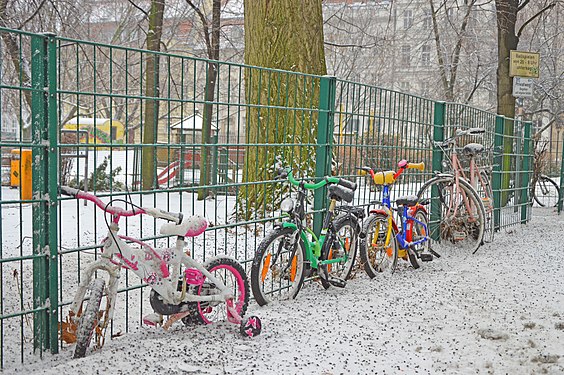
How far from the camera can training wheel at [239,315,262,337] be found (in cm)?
422

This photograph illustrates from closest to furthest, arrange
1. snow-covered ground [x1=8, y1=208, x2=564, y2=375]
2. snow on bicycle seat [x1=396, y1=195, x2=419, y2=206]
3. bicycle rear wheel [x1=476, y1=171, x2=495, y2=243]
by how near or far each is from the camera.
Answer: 1. snow-covered ground [x1=8, y1=208, x2=564, y2=375]
2. snow on bicycle seat [x1=396, y1=195, x2=419, y2=206]
3. bicycle rear wheel [x1=476, y1=171, x2=495, y2=243]

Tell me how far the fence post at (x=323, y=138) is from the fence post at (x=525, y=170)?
230 inches

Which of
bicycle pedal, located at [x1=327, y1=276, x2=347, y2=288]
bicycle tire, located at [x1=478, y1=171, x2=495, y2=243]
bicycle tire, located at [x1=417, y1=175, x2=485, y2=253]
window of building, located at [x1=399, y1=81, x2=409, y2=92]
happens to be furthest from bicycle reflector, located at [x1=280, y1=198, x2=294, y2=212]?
window of building, located at [x1=399, y1=81, x2=409, y2=92]

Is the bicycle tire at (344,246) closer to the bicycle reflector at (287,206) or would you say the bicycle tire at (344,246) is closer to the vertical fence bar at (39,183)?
the bicycle reflector at (287,206)

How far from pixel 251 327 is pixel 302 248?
1.09m

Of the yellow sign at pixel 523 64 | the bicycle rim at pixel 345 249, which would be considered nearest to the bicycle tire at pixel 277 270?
the bicycle rim at pixel 345 249

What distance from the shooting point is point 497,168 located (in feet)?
31.2

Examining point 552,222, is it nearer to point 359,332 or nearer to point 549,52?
point 359,332

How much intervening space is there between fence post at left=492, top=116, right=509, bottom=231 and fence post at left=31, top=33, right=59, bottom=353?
7194 millimetres

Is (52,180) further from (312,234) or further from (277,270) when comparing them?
(312,234)

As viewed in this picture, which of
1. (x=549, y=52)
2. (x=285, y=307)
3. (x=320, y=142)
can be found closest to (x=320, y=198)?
(x=320, y=142)

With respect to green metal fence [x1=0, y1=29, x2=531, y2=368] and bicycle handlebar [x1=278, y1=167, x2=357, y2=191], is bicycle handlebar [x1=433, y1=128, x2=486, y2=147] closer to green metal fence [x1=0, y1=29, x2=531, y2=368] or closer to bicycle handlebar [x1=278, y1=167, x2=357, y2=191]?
green metal fence [x1=0, y1=29, x2=531, y2=368]

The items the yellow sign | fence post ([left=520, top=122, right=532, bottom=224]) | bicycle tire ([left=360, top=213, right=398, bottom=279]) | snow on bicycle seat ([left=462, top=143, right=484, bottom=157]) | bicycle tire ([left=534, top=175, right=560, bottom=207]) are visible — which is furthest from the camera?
bicycle tire ([left=534, top=175, right=560, bottom=207])

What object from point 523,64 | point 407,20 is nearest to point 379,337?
point 523,64
